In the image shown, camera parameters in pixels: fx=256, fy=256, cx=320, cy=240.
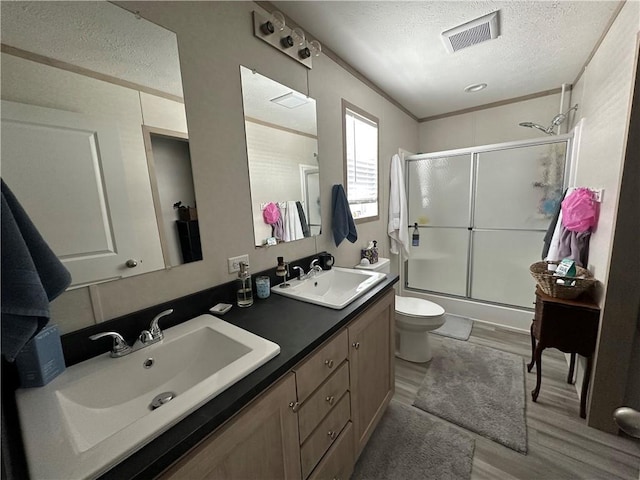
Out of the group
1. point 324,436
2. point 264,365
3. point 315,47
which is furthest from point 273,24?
point 324,436

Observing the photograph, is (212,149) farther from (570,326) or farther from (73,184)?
(570,326)

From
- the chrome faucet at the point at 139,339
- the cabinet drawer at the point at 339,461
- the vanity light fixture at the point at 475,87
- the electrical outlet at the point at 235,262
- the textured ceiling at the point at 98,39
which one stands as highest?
the vanity light fixture at the point at 475,87

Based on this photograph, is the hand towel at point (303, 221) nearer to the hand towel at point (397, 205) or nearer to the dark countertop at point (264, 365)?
the dark countertop at point (264, 365)

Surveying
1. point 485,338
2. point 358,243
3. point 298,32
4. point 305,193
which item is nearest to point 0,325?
point 305,193

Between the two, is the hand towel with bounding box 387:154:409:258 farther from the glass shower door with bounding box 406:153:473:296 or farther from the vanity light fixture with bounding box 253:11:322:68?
the vanity light fixture with bounding box 253:11:322:68

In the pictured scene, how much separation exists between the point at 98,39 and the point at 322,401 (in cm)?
154

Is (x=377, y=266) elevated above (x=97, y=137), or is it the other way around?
(x=97, y=137)

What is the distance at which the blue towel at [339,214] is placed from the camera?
1948 mm

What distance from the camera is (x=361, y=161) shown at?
232cm

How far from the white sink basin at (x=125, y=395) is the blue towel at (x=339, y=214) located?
1.12m

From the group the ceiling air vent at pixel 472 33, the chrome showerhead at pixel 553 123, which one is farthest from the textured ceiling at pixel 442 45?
the chrome showerhead at pixel 553 123

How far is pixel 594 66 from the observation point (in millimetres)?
1896

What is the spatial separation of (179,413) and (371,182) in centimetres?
230

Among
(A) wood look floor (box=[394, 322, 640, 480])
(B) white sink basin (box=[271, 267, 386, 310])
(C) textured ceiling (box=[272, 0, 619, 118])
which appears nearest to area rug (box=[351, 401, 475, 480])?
(A) wood look floor (box=[394, 322, 640, 480])
